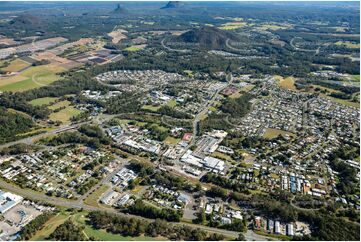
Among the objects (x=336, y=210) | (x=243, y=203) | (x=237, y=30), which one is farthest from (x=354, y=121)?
(x=237, y=30)

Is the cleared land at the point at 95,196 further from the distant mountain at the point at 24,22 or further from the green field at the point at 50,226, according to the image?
the distant mountain at the point at 24,22

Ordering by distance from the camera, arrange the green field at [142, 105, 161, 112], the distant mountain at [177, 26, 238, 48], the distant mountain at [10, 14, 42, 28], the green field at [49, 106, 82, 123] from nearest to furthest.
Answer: the green field at [49, 106, 82, 123] < the green field at [142, 105, 161, 112] < the distant mountain at [177, 26, 238, 48] < the distant mountain at [10, 14, 42, 28]

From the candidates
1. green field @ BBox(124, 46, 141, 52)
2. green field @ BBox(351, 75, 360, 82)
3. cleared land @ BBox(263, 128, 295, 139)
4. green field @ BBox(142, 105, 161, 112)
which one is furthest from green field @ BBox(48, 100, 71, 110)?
green field @ BBox(351, 75, 360, 82)

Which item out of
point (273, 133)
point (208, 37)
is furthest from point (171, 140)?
point (208, 37)

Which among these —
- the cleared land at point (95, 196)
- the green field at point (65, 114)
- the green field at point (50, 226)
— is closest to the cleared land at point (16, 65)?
the green field at point (65, 114)

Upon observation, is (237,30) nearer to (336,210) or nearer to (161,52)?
(161,52)

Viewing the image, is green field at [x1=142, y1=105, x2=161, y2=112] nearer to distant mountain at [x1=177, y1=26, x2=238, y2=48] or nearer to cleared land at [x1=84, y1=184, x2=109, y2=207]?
cleared land at [x1=84, y1=184, x2=109, y2=207]
